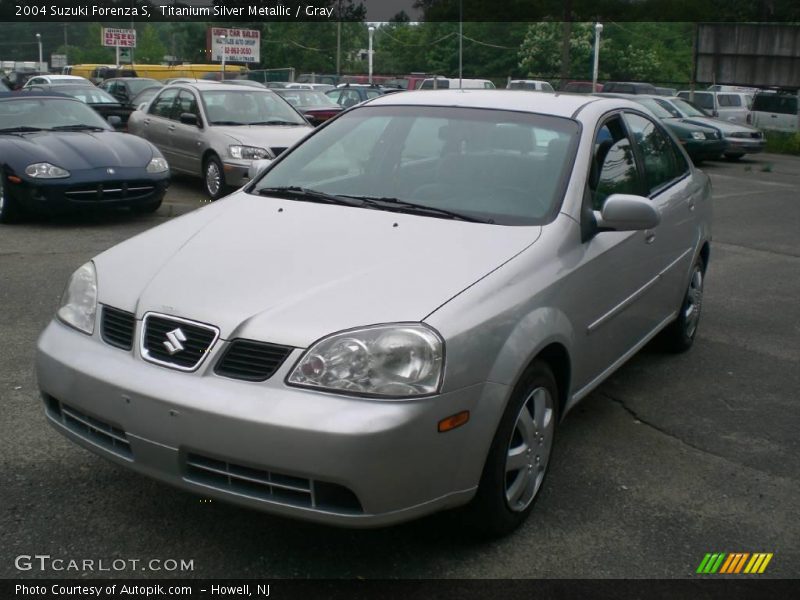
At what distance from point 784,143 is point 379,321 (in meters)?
23.7

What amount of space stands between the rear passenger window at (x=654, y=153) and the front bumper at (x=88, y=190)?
598 centimetres

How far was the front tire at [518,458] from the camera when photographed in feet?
10.9

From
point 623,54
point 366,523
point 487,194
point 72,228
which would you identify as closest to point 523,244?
point 487,194

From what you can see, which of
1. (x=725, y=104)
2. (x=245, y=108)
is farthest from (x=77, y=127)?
(x=725, y=104)

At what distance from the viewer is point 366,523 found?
117 inches

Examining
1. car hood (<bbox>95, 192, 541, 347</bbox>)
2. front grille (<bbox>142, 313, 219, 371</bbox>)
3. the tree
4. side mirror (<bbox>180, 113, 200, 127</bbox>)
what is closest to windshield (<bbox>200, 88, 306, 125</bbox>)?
side mirror (<bbox>180, 113, 200, 127</bbox>)

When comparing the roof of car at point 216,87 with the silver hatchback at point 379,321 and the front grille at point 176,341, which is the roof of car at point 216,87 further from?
the front grille at point 176,341

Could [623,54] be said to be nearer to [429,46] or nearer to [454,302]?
[429,46]

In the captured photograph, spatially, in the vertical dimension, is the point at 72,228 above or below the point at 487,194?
below

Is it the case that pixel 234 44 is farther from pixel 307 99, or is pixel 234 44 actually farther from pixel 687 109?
pixel 687 109

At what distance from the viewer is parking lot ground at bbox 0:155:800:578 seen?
3361 millimetres

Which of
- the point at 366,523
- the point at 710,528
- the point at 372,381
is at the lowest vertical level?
the point at 710,528

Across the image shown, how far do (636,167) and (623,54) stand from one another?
55.4 meters

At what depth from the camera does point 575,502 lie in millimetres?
3871
